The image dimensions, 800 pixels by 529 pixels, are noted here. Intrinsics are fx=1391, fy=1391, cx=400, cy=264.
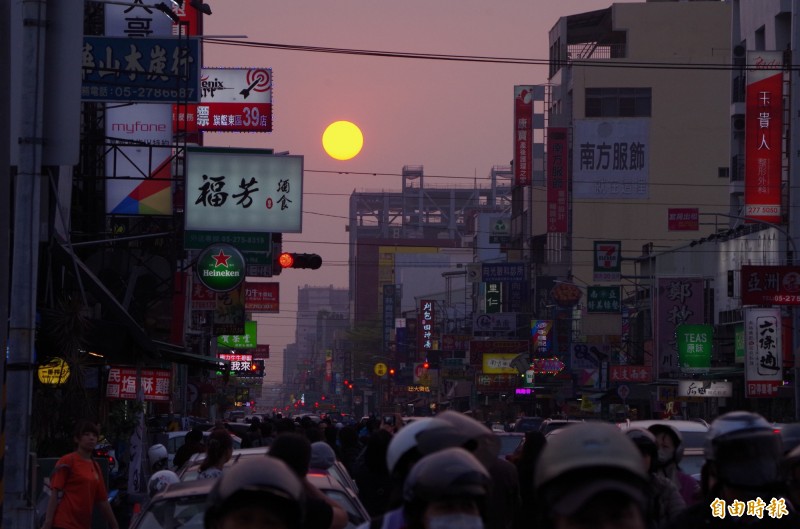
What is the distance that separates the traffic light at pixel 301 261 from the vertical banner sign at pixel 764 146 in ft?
58.1

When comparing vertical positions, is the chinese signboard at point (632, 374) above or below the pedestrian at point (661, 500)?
below

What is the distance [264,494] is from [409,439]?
1.26 metres

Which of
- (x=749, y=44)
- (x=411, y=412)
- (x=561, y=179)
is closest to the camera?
(x=749, y=44)

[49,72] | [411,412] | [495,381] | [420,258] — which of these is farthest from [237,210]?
[420,258]

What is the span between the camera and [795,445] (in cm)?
587

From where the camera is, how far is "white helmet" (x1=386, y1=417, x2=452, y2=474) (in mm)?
5180

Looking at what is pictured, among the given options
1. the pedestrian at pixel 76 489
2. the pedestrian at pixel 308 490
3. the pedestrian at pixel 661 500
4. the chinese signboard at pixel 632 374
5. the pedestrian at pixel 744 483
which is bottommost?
the chinese signboard at pixel 632 374

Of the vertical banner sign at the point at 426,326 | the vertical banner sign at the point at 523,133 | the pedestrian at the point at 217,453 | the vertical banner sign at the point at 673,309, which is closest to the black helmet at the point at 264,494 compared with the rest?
the pedestrian at the point at 217,453

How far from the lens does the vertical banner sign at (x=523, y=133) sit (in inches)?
3091

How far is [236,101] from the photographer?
4362 centimetres

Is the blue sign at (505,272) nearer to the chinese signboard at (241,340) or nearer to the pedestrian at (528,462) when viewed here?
the chinese signboard at (241,340)

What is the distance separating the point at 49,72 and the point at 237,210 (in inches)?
872

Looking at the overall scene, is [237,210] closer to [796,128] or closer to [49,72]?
[796,128]

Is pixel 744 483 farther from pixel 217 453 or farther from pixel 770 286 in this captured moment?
pixel 770 286
